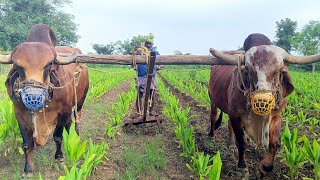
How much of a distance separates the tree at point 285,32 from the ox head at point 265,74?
44107 mm

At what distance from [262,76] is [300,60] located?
2.01 feet

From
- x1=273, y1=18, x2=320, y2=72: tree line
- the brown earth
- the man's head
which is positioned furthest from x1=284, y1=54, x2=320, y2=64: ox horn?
x1=273, y1=18, x2=320, y2=72: tree line

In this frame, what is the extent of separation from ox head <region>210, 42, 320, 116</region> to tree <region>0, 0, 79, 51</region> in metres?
29.5

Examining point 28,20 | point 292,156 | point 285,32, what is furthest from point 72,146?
point 285,32

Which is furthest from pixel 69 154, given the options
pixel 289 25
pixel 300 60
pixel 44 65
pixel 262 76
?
pixel 289 25

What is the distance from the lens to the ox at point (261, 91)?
369 cm

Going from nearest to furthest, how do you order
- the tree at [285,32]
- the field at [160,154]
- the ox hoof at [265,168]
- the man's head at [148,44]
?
the ox hoof at [265,168], the field at [160,154], the man's head at [148,44], the tree at [285,32]

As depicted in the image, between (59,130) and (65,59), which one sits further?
(59,130)

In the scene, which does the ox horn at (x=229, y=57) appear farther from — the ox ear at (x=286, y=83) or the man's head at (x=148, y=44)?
the man's head at (x=148, y=44)

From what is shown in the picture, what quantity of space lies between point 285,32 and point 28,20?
31.5 m

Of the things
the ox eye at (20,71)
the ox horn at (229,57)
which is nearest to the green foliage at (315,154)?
the ox horn at (229,57)

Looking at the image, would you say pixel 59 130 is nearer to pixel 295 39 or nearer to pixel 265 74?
pixel 265 74

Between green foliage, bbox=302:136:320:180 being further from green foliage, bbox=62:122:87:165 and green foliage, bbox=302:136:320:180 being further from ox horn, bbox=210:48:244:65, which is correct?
green foliage, bbox=62:122:87:165

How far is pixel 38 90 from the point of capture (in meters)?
3.75
